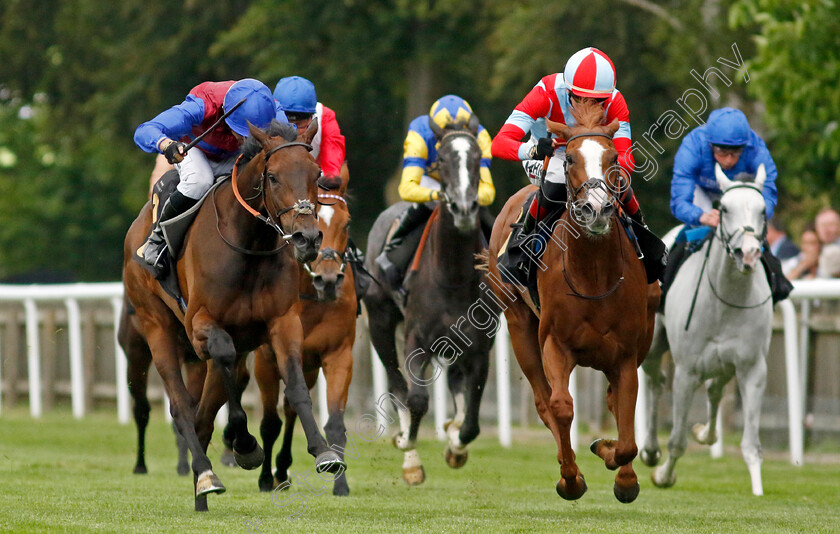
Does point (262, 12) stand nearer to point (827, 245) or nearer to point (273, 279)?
point (827, 245)

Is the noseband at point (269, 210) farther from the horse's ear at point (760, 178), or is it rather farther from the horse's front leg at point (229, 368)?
the horse's ear at point (760, 178)

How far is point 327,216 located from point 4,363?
9.74 m

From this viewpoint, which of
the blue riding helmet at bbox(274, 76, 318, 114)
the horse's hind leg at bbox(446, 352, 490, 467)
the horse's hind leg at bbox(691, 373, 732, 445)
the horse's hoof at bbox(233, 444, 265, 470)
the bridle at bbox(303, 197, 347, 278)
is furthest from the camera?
the horse's hind leg at bbox(691, 373, 732, 445)

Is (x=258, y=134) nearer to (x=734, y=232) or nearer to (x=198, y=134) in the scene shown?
(x=198, y=134)

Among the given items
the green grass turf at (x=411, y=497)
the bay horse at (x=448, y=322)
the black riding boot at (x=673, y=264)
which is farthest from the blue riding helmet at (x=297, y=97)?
the black riding boot at (x=673, y=264)

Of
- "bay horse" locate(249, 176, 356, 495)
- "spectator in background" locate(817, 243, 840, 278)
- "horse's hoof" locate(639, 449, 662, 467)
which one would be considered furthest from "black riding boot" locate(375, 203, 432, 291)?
"spectator in background" locate(817, 243, 840, 278)

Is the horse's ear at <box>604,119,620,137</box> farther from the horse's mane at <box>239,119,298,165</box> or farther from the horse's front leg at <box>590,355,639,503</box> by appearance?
the horse's mane at <box>239,119,298,165</box>

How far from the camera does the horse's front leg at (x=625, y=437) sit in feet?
21.8

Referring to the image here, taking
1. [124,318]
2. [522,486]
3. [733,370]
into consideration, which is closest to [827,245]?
[733,370]

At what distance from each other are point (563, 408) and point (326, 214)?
223cm

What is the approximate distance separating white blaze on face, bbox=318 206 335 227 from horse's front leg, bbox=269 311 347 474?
1.48 m

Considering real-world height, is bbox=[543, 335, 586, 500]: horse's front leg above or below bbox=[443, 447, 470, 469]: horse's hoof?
above

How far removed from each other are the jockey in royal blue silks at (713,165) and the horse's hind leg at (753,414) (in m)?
0.58

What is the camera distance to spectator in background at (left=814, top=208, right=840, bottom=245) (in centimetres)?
1155
